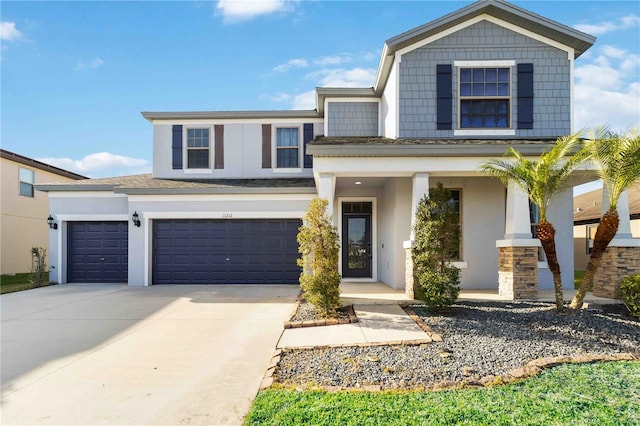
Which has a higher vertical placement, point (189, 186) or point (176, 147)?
point (176, 147)

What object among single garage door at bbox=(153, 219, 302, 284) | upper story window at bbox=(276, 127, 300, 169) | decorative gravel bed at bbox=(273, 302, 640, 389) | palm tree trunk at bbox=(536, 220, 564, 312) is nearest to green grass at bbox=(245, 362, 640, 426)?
decorative gravel bed at bbox=(273, 302, 640, 389)

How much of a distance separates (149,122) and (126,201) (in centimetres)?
321

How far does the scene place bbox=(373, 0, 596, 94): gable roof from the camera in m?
9.38

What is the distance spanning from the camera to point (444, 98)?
9688 millimetres

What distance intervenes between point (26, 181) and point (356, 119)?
15.2m

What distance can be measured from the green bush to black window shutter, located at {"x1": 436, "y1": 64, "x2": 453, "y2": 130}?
4.97 metres

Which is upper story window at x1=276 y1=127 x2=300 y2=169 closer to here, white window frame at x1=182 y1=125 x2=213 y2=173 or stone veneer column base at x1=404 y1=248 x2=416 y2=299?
white window frame at x1=182 y1=125 x2=213 y2=173

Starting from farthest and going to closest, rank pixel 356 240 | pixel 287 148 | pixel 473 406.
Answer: pixel 287 148, pixel 356 240, pixel 473 406

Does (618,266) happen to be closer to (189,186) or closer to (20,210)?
(189,186)

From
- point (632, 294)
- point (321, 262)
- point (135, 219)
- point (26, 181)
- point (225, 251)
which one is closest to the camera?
point (632, 294)

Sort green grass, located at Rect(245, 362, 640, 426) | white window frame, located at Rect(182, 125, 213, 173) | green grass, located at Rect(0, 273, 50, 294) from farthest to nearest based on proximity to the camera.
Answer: white window frame, located at Rect(182, 125, 213, 173) < green grass, located at Rect(0, 273, 50, 294) < green grass, located at Rect(245, 362, 640, 426)

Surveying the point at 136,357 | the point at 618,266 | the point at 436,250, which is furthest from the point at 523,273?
the point at 136,357

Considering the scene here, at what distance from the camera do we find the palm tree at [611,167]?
6.52 m

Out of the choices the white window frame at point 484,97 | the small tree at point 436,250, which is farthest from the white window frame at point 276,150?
the small tree at point 436,250
